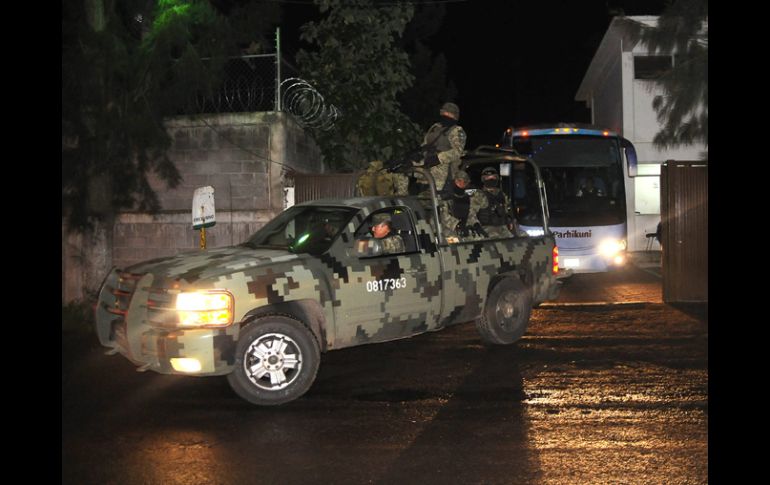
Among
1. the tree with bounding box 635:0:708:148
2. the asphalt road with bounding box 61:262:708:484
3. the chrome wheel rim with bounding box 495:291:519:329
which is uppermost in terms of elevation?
the tree with bounding box 635:0:708:148

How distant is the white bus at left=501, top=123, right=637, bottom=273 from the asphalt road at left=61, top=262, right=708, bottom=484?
6.01 metres

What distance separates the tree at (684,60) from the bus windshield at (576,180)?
4.54 m

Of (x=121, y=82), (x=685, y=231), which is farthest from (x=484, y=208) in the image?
(x=121, y=82)

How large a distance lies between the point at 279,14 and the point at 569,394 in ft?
26.8

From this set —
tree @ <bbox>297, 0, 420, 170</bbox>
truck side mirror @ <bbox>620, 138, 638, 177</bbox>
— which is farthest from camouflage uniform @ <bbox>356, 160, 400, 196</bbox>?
truck side mirror @ <bbox>620, 138, 638, 177</bbox>

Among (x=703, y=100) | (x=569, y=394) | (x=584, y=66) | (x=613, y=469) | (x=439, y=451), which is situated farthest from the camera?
(x=584, y=66)

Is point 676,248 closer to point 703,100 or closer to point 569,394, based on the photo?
point 703,100

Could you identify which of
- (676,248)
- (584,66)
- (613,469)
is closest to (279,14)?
(676,248)

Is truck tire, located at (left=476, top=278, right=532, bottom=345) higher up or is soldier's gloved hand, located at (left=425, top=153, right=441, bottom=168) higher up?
soldier's gloved hand, located at (left=425, top=153, right=441, bottom=168)

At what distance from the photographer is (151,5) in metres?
11.5

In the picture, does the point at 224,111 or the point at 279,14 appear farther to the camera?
the point at 224,111

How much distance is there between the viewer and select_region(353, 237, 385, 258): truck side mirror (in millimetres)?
6703

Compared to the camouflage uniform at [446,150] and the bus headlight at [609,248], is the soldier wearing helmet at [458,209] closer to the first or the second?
the camouflage uniform at [446,150]

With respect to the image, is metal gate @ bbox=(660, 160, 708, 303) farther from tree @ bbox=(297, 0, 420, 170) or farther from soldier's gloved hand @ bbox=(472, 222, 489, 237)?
tree @ bbox=(297, 0, 420, 170)
